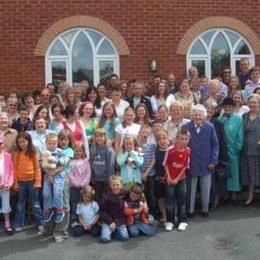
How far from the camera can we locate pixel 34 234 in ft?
24.0

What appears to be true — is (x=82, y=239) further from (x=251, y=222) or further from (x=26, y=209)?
(x=251, y=222)

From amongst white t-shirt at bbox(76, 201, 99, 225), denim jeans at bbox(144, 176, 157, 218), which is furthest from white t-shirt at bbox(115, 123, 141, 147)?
white t-shirt at bbox(76, 201, 99, 225)

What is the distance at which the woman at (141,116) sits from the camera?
805 centimetres

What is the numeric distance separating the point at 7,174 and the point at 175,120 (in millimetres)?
2482

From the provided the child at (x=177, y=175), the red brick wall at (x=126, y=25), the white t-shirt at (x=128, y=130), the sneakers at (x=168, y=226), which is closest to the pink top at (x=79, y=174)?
the white t-shirt at (x=128, y=130)

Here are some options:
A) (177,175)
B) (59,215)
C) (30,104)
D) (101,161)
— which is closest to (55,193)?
(59,215)

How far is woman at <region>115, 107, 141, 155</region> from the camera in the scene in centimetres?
788

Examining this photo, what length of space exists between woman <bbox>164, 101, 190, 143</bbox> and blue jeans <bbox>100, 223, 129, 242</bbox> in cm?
156

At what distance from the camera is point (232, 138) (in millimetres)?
8281

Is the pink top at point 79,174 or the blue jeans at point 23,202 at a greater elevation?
the pink top at point 79,174

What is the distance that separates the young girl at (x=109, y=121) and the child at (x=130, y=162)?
601 mm

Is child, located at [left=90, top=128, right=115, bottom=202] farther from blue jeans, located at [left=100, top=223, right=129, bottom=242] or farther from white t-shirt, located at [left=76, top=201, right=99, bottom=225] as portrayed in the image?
blue jeans, located at [left=100, top=223, right=129, bottom=242]

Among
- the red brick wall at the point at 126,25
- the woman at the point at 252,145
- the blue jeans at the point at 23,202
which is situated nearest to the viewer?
the blue jeans at the point at 23,202

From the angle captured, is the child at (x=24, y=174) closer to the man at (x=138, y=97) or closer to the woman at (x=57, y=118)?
the woman at (x=57, y=118)
